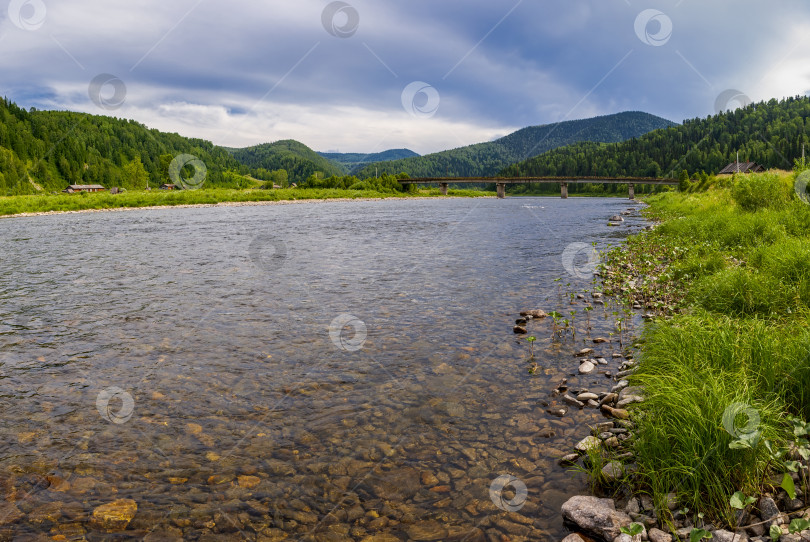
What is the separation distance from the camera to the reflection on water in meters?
5.70

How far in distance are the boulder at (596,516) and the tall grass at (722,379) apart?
0.50m

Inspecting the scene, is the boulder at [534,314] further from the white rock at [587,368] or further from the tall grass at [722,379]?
the white rock at [587,368]

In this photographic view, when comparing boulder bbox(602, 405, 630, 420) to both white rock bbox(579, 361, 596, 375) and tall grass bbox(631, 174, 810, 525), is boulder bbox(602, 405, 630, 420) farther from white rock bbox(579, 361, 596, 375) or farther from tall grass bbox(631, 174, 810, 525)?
white rock bbox(579, 361, 596, 375)

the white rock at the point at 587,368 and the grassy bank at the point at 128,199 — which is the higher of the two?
the grassy bank at the point at 128,199

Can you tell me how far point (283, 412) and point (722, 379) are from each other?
6.75 m

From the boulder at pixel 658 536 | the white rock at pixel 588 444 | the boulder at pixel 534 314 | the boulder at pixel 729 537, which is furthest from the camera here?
the boulder at pixel 534 314

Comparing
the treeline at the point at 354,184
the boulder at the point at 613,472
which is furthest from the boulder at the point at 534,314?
the treeline at the point at 354,184

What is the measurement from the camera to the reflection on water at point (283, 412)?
570 centimetres

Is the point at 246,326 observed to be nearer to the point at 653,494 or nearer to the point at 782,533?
the point at 653,494

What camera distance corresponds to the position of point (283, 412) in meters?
8.27

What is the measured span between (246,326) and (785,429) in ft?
39.1

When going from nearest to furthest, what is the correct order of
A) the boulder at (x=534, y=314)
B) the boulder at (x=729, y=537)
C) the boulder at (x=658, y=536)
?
the boulder at (x=729, y=537), the boulder at (x=658, y=536), the boulder at (x=534, y=314)

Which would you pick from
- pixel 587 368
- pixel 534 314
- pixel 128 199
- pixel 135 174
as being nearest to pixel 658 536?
pixel 587 368

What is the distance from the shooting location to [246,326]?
13266 millimetres
